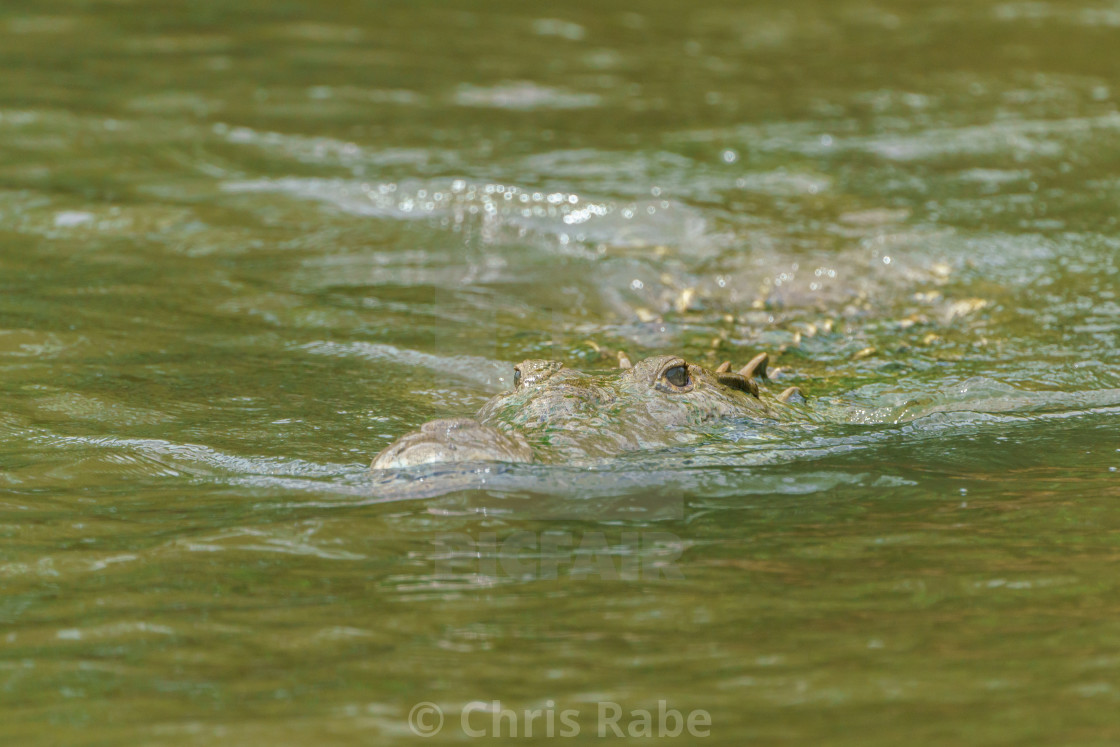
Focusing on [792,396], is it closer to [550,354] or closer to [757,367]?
[757,367]

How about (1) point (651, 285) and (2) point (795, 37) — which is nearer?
(1) point (651, 285)

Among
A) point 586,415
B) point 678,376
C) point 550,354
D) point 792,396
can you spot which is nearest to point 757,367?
point 792,396

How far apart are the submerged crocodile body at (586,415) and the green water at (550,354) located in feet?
0.47

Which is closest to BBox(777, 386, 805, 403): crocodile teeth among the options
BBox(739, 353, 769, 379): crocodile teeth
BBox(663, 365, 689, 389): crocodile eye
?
BBox(739, 353, 769, 379): crocodile teeth

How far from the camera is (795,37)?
624 inches

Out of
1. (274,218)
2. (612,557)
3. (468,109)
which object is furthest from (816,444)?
(468,109)

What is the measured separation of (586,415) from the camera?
16.9 ft

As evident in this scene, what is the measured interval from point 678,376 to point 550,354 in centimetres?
179

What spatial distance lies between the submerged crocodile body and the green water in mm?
142

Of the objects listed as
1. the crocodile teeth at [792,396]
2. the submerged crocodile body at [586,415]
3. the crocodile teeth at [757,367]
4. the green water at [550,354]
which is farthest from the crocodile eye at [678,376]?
the crocodile teeth at [792,396]

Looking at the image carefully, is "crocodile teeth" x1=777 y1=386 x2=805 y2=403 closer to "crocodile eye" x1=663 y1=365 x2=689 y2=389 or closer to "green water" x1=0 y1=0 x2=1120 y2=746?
"green water" x1=0 y1=0 x2=1120 y2=746

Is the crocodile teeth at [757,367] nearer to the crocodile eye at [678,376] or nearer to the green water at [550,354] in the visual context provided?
the green water at [550,354]

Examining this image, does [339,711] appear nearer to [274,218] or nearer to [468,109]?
[274,218]

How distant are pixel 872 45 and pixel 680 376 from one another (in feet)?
36.6
